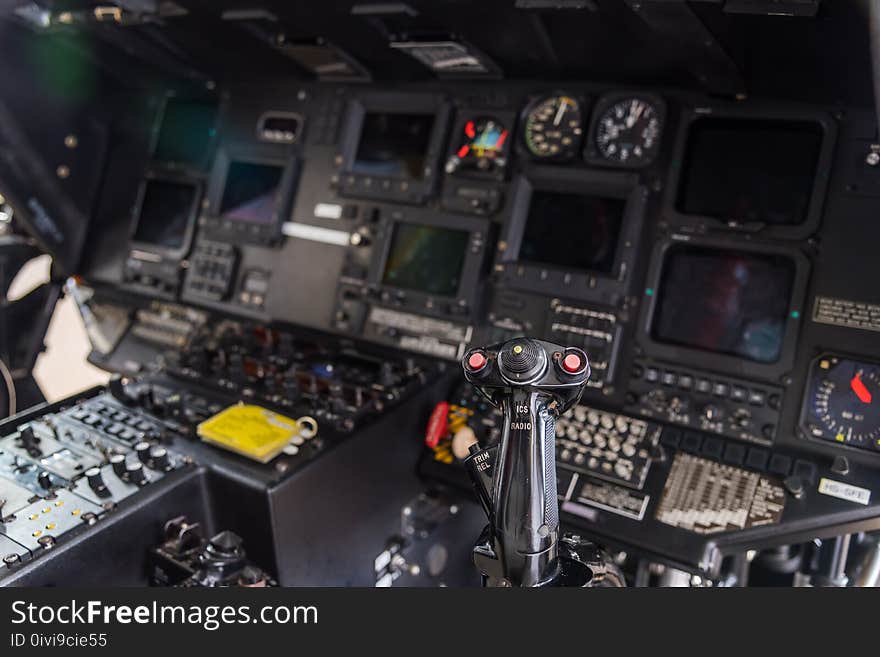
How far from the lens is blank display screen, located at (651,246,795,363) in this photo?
256 centimetres

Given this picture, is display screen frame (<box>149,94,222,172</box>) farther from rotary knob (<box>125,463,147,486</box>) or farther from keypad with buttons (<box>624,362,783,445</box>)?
keypad with buttons (<box>624,362,783,445</box>)

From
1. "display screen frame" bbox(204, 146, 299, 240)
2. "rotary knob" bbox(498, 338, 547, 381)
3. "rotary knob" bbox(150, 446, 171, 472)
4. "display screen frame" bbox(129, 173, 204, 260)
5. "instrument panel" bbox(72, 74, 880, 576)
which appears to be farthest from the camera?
"display screen frame" bbox(129, 173, 204, 260)

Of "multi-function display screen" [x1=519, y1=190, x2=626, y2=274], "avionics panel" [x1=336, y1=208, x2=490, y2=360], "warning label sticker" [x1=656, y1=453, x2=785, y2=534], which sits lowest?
"warning label sticker" [x1=656, y1=453, x2=785, y2=534]

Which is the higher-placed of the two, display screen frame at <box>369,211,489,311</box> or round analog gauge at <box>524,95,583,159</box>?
round analog gauge at <box>524,95,583,159</box>

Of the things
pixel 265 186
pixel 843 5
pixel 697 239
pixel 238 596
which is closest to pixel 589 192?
pixel 697 239

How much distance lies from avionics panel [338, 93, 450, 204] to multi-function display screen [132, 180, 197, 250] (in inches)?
41.4

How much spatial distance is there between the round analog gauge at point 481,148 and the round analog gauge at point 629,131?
0.41 meters

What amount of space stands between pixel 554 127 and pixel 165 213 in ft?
7.42

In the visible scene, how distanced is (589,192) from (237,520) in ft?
5.64

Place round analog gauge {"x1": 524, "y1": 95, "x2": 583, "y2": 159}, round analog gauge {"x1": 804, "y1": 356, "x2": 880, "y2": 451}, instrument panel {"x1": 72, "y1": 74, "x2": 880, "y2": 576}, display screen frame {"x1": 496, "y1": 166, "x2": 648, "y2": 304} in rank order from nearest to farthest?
1. round analog gauge {"x1": 804, "y1": 356, "x2": 880, "y2": 451}
2. instrument panel {"x1": 72, "y1": 74, "x2": 880, "y2": 576}
3. display screen frame {"x1": 496, "y1": 166, "x2": 648, "y2": 304}
4. round analog gauge {"x1": 524, "y1": 95, "x2": 583, "y2": 159}

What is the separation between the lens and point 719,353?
103 inches

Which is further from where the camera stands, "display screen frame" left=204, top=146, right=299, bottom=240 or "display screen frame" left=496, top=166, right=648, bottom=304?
"display screen frame" left=204, top=146, right=299, bottom=240

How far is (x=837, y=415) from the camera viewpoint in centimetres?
242

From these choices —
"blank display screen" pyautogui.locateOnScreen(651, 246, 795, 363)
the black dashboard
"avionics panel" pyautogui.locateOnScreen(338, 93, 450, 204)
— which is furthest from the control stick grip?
"avionics panel" pyautogui.locateOnScreen(338, 93, 450, 204)
